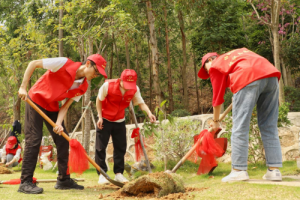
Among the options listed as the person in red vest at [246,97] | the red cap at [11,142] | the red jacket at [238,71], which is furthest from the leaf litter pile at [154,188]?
the red cap at [11,142]

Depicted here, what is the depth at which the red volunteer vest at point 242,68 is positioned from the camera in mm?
2941

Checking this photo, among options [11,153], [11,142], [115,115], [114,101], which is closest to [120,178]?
[115,115]

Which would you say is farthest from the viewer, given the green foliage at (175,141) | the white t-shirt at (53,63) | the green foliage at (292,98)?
the green foliage at (292,98)

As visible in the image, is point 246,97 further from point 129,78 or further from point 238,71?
point 129,78

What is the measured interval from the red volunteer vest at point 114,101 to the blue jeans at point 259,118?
1.54m

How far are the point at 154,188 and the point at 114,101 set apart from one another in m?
1.52

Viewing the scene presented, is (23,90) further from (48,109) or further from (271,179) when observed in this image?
(271,179)

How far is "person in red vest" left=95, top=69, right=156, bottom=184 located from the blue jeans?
4.66ft

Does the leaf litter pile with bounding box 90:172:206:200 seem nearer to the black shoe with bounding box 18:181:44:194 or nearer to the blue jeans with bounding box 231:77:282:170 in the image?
the blue jeans with bounding box 231:77:282:170

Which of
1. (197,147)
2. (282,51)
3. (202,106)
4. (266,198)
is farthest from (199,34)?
(266,198)

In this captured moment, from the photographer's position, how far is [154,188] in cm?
299

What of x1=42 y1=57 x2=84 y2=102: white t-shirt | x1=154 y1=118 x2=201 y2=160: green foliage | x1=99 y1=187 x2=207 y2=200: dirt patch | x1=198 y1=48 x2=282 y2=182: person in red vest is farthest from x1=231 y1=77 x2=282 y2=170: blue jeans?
x1=154 y1=118 x2=201 y2=160: green foliage

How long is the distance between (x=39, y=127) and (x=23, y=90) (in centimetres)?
47

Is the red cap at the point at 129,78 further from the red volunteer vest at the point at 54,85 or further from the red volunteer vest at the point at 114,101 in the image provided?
the red volunteer vest at the point at 54,85
